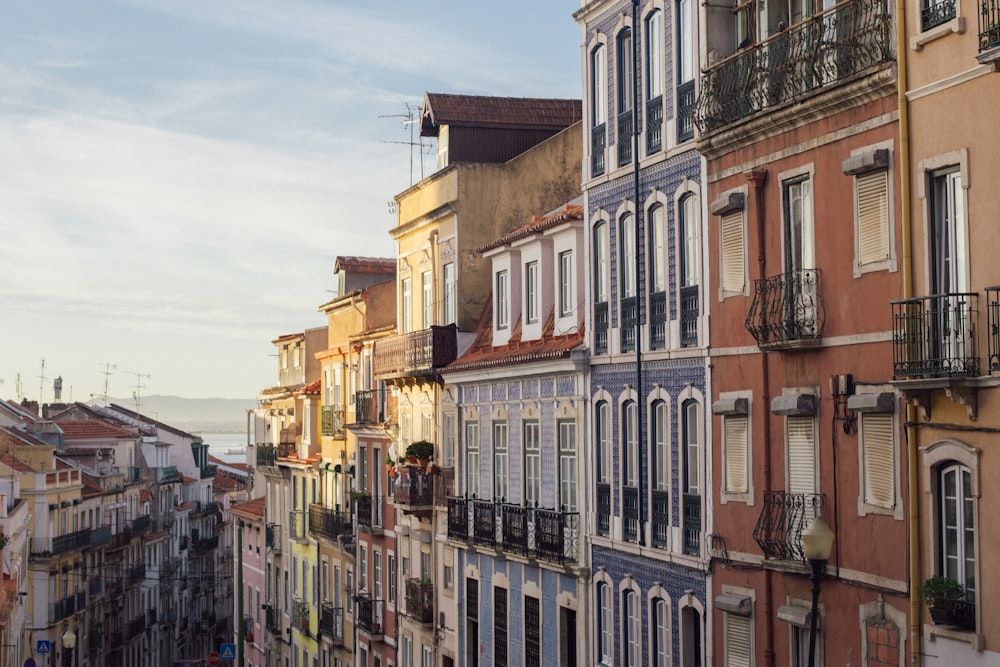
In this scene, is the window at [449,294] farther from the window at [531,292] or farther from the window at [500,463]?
the window at [531,292]

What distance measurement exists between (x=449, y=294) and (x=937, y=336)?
2264 cm

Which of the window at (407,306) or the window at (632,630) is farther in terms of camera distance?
the window at (407,306)

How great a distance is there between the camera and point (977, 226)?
17844 mm

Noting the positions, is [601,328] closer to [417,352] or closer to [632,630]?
[632,630]

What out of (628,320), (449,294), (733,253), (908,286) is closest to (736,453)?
(733,253)

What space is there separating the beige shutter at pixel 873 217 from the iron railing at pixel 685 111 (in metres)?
5.55

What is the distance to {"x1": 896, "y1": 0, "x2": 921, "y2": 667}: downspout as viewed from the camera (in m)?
19.0

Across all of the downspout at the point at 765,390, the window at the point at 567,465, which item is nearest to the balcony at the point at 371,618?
the window at the point at 567,465

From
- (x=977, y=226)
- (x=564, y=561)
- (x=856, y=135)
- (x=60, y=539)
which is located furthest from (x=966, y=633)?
(x=60, y=539)

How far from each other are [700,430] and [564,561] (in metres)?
6.13

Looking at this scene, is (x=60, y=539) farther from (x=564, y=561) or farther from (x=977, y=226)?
(x=977, y=226)

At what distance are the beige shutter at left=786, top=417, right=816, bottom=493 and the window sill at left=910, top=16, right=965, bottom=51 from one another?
18.1 feet

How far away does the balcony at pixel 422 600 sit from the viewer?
4025 cm

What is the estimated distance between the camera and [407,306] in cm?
4356
